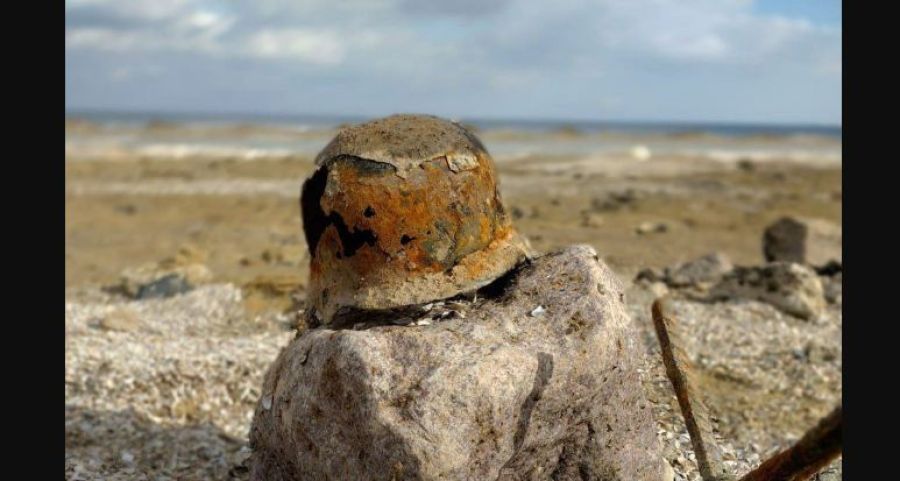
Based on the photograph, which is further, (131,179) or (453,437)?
(131,179)

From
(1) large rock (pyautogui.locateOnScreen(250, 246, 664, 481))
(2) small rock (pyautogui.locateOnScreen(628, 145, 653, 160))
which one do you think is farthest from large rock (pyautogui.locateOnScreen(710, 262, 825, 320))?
(2) small rock (pyautogui.locateOnScreen(628, 145, 653, 160))

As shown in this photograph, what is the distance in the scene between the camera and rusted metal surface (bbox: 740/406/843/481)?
3090 millimetres

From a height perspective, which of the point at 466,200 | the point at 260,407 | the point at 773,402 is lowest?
the point at 773,402

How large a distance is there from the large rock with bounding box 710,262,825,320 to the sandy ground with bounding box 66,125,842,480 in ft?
0.70

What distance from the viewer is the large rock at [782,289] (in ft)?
32.0

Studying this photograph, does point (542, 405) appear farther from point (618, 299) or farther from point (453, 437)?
point (618, 299)

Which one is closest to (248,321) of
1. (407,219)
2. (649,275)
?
(649,275)

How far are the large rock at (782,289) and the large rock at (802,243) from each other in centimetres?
185

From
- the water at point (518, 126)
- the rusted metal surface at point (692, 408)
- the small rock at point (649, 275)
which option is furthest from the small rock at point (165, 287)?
the water at point (518, 126)

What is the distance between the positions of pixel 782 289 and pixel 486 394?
7.17 meters

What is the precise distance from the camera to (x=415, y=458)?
3.64m

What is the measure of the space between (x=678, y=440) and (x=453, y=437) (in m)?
1.93

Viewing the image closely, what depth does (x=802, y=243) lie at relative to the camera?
40.6 ft

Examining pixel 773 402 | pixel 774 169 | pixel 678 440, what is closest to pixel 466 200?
pixel 678 440
